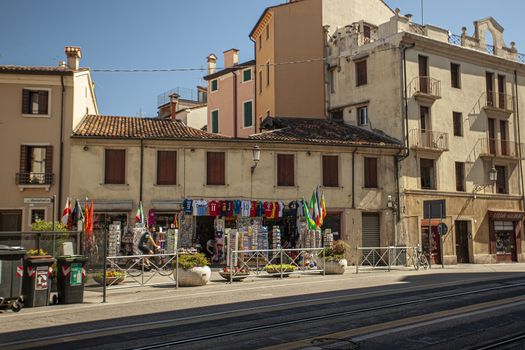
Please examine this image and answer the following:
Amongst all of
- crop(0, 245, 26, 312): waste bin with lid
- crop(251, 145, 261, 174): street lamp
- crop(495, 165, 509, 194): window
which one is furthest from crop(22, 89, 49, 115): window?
crop(495, 165, 509, 194): window

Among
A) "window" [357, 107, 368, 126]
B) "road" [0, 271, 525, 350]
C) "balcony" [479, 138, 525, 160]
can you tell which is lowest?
"road" [0, 271, 525, 350]

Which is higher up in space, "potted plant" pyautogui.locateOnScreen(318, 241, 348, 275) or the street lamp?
the street lamp

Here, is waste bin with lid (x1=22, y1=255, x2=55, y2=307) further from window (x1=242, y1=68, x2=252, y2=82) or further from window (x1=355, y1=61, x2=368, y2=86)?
window (x1=242, y1=68, x2=252, y2=82)

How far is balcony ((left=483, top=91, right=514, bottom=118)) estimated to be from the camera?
31.8 metres

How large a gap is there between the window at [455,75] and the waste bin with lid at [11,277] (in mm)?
25899

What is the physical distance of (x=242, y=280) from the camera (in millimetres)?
18375

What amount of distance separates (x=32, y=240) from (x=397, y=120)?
2013 centimetres

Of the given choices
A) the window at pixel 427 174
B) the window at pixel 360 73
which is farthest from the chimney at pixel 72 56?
the window at pixel 427 174

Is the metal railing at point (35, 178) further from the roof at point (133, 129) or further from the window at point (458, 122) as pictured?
the window at point (458, 122)

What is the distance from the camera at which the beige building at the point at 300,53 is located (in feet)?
108

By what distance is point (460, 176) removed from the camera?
30.2m

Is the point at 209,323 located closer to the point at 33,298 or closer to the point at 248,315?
the point at 248,315

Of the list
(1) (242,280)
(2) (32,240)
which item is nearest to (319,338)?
(2) (32,240)

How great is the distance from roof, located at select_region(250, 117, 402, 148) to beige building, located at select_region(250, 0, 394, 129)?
2.94 m
